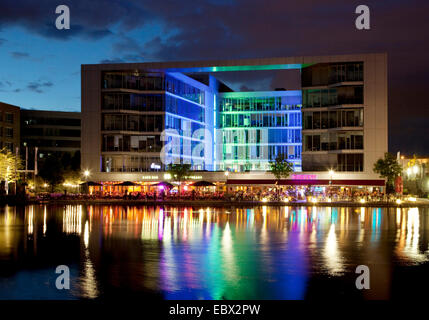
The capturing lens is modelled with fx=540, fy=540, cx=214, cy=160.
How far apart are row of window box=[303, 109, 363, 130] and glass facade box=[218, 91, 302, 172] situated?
17.2 meters

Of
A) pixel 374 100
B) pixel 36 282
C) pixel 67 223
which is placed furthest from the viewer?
pixel 374 100

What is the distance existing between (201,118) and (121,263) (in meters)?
75.0

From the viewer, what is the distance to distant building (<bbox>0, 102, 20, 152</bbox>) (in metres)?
101

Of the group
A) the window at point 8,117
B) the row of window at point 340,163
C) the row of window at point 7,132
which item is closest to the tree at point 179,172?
the row of window at point 340,163

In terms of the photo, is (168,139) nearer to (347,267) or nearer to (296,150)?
(296,150)

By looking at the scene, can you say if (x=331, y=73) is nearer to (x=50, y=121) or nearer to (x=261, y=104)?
(x=261, y=104)

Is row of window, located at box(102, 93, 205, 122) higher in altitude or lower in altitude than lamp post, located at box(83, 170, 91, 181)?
higher

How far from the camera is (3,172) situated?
6981cm

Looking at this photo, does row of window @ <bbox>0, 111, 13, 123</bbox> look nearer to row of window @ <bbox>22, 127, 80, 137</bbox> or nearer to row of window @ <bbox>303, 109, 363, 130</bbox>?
row of window @ <bbox>22, 127, 80, 137</bbox>

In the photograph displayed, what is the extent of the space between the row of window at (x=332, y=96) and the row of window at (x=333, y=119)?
1.18 metres

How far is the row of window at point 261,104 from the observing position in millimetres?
97188

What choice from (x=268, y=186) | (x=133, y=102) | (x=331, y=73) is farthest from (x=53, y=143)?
(x=331, y=73)

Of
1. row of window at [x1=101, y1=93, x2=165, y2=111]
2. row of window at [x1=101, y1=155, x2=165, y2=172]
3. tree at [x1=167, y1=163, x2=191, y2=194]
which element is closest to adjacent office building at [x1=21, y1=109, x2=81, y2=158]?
row of window at [x1=101, y1=155, x2=165, y2=172]
